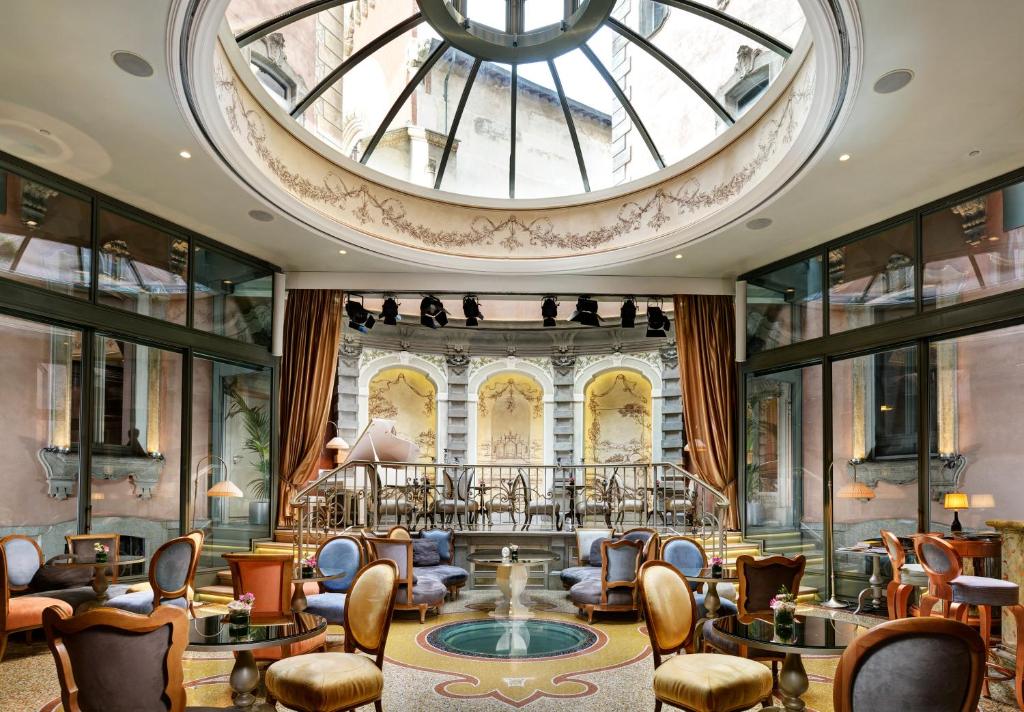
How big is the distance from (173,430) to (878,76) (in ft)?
24.4

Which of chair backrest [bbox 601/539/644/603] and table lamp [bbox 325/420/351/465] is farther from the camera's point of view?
table lamp [bbox 325/420/351/465]

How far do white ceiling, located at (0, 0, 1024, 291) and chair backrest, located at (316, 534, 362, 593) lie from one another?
134 inches

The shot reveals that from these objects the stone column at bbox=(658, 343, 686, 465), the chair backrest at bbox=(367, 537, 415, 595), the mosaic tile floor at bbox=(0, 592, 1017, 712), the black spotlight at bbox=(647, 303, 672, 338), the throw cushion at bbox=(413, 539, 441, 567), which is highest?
the black spotlight at bbox=(647, 303, 672, 338)

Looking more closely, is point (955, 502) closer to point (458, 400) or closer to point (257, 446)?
point (257, 446)

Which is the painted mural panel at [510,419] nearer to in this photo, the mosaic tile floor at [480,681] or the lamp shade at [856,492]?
the lamp shade at [856,492]

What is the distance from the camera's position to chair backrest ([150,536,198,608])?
628 centimetres

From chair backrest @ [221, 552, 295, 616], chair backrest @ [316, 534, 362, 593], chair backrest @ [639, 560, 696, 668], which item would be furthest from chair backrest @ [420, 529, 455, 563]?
chair backrest @ [639, 560, 696, 668]

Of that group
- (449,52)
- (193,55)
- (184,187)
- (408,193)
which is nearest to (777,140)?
(449,52)

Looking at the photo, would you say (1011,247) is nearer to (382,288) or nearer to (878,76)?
(878,76)

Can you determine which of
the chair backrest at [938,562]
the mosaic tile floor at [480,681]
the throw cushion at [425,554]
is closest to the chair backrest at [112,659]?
the mosaic tile floor at [480,681]

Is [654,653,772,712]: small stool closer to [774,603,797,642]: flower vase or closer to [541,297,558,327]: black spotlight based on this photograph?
[774,603,797,642]: flower vase

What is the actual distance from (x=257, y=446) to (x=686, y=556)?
A: 5488 millimetres

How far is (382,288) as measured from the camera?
10.0 m

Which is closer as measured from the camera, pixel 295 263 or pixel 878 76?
pixel 878 76
